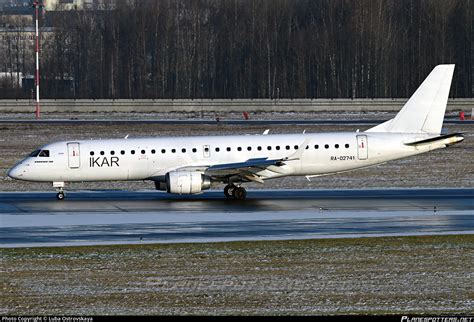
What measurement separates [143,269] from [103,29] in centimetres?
10291

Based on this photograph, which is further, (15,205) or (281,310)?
(15,205)

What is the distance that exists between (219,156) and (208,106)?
160 ft

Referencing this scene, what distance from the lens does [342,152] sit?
41.3 meters

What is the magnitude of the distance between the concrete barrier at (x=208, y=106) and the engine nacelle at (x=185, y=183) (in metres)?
48.5

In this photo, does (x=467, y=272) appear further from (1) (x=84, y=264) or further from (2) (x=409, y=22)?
(2) (x=409, y=22)

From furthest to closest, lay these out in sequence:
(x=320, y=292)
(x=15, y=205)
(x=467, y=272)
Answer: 1. (x=15, y=205)
2. (x=467, y=272)
3. (x=320, y=292)

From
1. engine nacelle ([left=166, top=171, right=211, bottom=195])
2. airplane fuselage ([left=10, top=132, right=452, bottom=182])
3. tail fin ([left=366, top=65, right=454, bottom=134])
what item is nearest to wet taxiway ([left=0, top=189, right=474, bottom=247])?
engine nacelle ([left=166, top=171, right=211, bottom=195])

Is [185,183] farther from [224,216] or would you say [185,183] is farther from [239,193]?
[224,216]

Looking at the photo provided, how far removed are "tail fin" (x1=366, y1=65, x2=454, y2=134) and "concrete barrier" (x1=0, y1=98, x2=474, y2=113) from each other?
44.8 meters

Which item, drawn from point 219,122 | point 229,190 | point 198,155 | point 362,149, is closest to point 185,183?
point 198,155

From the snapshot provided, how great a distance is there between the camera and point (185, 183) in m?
39.1

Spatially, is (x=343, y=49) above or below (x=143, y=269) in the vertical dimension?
above

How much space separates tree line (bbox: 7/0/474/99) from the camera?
372ft

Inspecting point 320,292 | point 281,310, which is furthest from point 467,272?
point 281,310
